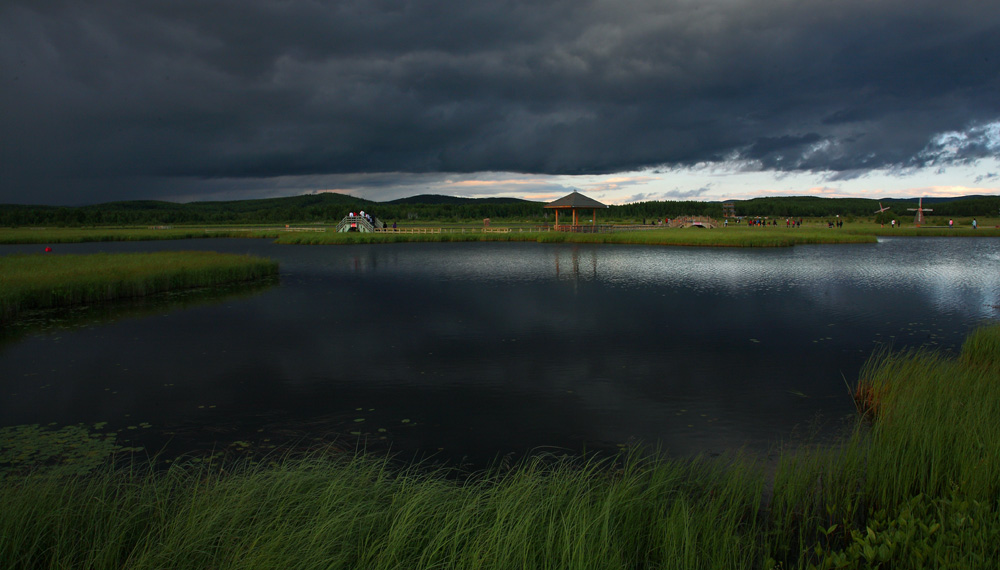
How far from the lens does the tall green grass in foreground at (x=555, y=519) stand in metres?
4.22

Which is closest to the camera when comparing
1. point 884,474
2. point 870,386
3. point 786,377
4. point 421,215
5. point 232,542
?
point 232,542

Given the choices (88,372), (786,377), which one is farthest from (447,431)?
(88,372)

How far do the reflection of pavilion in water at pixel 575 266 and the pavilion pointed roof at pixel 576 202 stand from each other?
12.1 meters

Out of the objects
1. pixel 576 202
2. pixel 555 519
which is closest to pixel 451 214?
pixel 576 202

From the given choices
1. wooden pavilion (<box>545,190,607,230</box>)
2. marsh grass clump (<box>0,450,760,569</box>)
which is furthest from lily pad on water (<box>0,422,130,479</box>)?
wooden pavilion (<box>545,190,607,230</box>)

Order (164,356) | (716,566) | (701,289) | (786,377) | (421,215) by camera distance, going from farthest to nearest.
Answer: (421,215)
(701,289)
(164,356)
(786,377)
(716,566)

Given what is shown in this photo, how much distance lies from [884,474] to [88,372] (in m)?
14.2

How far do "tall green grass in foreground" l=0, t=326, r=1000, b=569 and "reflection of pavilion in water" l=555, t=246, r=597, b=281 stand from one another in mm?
22713

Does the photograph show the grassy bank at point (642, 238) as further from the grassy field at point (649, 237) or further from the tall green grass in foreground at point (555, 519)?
the tall green grass in foreground at point (555, 519)

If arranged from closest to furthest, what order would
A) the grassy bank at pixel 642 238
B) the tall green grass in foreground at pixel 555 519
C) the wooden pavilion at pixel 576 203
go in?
the tall green grass in foreground at pixel 555 519
the grassy bank at pixel 642 238
the wooden pavilion at pixel 576 203

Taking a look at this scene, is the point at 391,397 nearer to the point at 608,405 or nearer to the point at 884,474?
the point at 608,405

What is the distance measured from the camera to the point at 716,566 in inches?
166

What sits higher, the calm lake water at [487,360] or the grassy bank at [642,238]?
the grassy bank at [642,238]

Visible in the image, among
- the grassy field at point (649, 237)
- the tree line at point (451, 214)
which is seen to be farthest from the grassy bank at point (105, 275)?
the tree line at point (451, 214)
